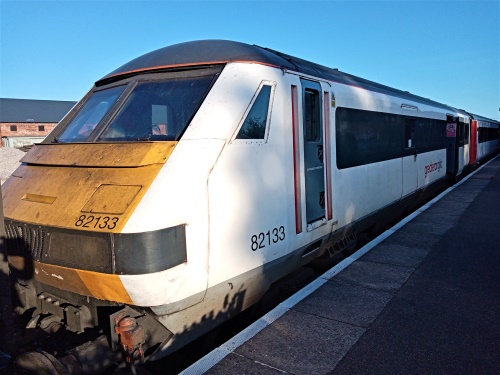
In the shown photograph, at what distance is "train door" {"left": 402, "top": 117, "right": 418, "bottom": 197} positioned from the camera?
7.83 m

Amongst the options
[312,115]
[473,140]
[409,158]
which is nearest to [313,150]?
[312,115]

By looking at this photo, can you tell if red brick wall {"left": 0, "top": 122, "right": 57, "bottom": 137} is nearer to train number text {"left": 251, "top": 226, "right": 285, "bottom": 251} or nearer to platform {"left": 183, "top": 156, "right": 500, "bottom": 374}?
platform {"left": 183, "top": 156, "right": 500, "bottom": 374}

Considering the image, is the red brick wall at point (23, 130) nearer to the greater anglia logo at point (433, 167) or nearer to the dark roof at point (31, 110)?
the dark roof at point (31, 110)

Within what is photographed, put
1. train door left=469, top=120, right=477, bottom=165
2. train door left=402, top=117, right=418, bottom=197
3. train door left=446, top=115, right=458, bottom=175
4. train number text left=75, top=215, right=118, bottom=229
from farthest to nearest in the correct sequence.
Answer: train door left=469, top=120, right=477, bottom=165 → train door left=446, top=115, right=458, bottom=175 → train door left=402, top=117, right=418, bottom=197 → train number text left=75, top=215, right=118, bottom=229

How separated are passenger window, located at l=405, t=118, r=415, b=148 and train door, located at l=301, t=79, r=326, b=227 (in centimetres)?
406

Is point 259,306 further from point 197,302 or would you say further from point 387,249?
point 387,249

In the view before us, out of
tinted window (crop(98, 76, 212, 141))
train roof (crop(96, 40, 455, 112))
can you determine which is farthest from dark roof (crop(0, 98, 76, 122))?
tinted window (crop(98, 76, 212, 141))

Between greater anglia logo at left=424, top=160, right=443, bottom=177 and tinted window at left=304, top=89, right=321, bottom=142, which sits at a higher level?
tinted window at left=304, top=89, right=321, bottom=142

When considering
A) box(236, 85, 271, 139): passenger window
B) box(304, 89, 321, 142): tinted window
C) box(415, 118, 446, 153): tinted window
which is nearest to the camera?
box(236, 85, 271, 139): passenger window

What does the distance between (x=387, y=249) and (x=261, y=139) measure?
3137 millimetres

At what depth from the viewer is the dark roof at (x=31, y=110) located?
171 feet

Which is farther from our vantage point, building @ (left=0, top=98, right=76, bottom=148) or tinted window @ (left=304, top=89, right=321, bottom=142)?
building @ (left=0, top=98, right=76, bottom=148)

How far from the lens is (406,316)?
12.0ft

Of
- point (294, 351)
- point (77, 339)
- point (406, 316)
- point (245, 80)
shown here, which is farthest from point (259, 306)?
point (245, 80)
